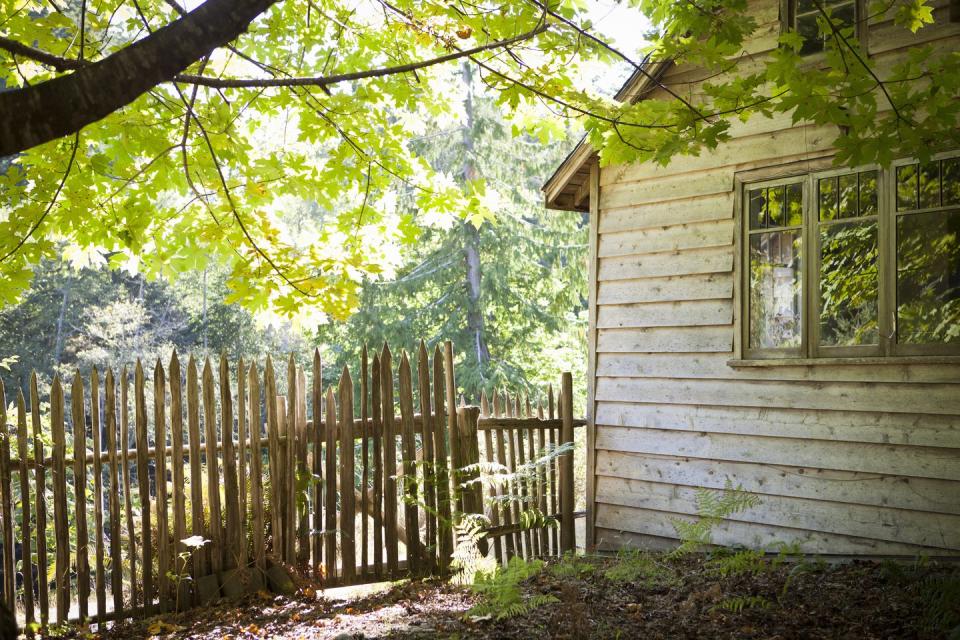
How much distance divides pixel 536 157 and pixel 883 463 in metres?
15.9

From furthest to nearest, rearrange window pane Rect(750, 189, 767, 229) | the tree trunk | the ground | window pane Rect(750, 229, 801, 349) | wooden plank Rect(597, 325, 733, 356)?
1. the tree trunk
2. wooden plank Rect(597, 325, 733, 356)
3. window pane Rect(750, 189, 767, 229)
4. window pane Rect(750, 229, 801, 349)
5. the ground

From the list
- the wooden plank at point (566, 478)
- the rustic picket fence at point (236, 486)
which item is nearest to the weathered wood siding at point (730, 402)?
the wooden plank at point (566, 478)

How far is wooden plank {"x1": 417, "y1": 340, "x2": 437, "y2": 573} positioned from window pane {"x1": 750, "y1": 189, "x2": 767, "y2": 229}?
10.2 feet

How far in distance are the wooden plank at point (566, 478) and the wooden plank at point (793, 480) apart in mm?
346

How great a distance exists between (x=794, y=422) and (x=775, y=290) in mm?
1129

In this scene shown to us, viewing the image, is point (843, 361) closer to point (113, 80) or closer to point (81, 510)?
point (113, 80)

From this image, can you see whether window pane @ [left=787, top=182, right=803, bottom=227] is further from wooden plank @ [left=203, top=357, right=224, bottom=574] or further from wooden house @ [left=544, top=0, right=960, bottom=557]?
wooden plank @ [left=203, top=357, right=224, bottom=574]

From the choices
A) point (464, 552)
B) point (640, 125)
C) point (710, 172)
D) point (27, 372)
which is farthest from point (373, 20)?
point (27, 372)

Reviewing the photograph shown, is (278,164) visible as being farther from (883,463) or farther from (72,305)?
(72,305)

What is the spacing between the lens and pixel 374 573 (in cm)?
636

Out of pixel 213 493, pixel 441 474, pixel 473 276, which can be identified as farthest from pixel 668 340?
pixel 473 276

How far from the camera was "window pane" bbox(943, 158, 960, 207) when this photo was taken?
5.76 metres

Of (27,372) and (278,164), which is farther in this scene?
(27,372)

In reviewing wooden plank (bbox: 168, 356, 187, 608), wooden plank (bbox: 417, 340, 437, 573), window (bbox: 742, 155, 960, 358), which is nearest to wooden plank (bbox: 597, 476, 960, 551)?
window (bbox: 742, 155, 960, 358)
